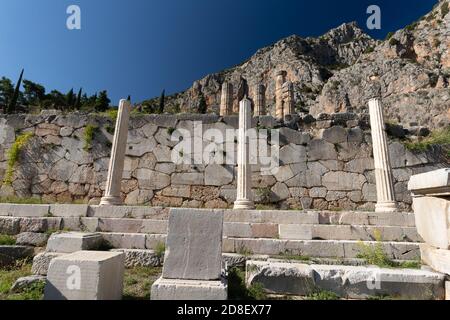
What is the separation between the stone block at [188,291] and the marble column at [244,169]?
12.7ft

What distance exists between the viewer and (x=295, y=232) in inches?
217

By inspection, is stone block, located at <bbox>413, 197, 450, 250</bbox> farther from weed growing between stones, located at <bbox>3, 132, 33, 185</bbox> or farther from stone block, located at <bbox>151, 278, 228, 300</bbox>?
weed growing between stones, located at <bbox>3, 132, 33, 185</bbox>

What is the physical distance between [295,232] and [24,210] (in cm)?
636

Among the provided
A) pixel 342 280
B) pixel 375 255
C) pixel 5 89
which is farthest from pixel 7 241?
pixel 5 89

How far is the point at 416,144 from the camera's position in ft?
32.2

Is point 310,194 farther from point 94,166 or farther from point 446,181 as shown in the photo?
point 94,166

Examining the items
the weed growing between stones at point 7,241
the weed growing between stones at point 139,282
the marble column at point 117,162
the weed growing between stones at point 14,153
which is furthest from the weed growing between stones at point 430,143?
the weed growing between stones at point 14,153

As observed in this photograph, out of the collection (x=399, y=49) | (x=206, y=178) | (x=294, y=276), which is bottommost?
(x=294, y=276)

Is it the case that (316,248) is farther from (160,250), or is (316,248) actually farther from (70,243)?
(70,243)

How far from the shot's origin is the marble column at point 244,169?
23.6 feet

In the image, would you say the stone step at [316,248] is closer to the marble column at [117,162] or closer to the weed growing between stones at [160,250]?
the weed growing between stones at [160,250]

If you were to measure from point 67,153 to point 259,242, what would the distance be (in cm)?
892

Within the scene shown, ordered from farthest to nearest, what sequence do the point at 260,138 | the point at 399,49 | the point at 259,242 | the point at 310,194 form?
the point at 399,49 → the point at 260,138 → the point at 310,194 → the point at 259,242
